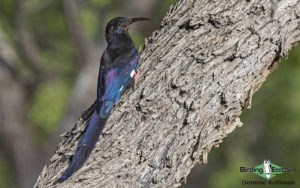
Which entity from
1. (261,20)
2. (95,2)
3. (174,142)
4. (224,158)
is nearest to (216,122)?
(174,142)

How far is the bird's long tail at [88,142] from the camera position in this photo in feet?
11.9

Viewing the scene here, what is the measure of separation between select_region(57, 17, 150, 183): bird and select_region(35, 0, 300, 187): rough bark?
0.20 feet

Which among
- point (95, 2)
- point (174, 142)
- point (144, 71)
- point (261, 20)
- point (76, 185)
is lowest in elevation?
point (76, 185)

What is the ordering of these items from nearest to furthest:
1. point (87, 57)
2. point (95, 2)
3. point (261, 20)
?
point (261, 20) < point (87, 57) < point (95, 2)

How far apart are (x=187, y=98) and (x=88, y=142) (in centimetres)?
73

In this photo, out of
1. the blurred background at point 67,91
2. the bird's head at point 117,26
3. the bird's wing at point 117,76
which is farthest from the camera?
the blurred background at point 67,91

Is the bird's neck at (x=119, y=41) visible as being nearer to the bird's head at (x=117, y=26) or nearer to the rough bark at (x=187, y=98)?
the bird's head at (x=117, y=26)

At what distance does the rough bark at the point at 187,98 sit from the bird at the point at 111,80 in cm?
6

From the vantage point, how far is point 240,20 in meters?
3.93

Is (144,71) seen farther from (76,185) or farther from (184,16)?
(76,185)

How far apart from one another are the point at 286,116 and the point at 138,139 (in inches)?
320

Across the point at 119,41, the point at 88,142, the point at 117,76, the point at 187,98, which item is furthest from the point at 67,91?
the point at 187,98

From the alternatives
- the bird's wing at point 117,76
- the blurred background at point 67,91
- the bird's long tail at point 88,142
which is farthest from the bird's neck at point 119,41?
the blurred background at point 67,91

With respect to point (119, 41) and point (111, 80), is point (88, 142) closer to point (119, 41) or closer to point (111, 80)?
point (111, 80)
